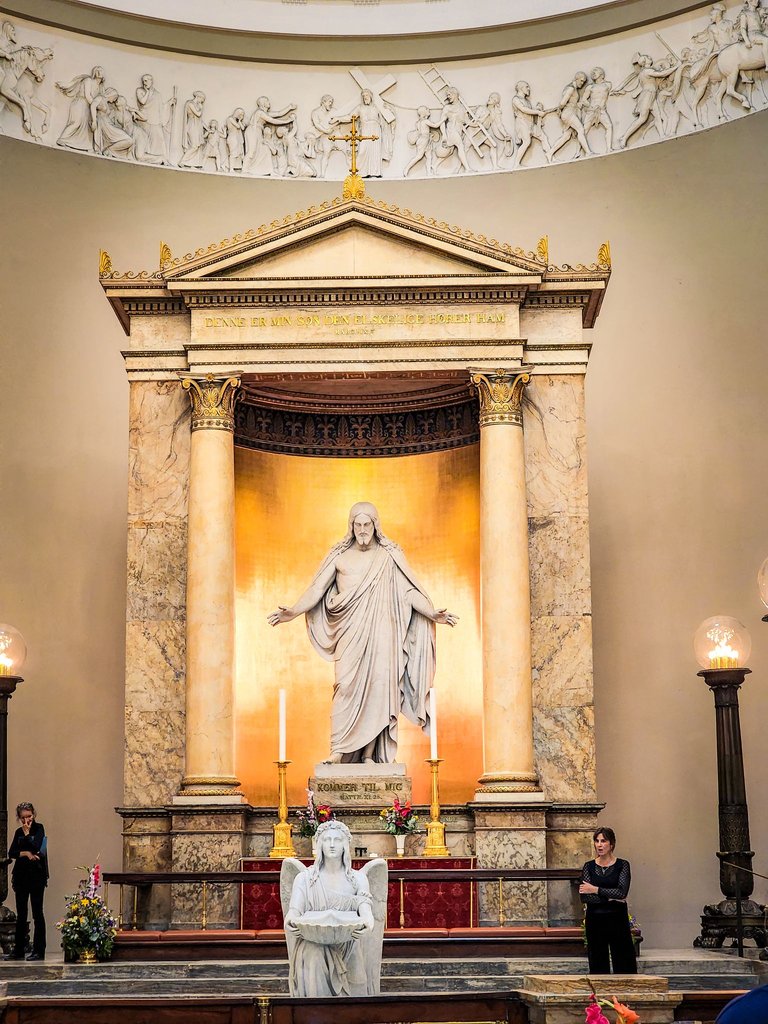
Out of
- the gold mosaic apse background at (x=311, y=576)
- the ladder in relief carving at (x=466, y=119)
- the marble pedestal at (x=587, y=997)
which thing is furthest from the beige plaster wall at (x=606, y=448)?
the marble pedestal at (x=587, y=997)

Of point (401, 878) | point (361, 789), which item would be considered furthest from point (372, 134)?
point (401, 878)

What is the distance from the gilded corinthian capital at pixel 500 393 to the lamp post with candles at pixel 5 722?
16.6 ft

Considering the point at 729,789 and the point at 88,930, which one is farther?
the point at 729,789

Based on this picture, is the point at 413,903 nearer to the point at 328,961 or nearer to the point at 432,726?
the point at 432,726

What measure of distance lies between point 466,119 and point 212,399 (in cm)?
712

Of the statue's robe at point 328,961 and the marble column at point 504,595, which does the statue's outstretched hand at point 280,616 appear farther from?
the statue's robe at point 328,961

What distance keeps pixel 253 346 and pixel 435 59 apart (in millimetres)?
7027

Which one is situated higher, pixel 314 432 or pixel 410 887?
pixel 314 432

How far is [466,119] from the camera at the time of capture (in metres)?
20.1

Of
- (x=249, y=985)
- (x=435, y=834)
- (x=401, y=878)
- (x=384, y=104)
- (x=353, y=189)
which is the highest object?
(x=384, y=104)

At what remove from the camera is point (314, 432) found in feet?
55.8

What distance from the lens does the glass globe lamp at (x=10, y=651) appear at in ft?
45.9

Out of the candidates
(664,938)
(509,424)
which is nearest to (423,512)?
(509,424)

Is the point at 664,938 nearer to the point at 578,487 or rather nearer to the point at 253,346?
the point at 578,487
